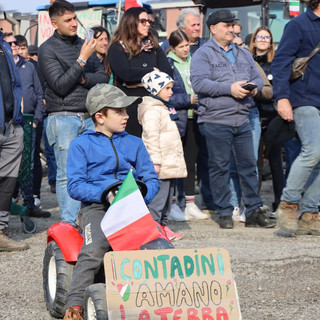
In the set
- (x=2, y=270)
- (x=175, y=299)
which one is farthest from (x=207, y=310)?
(x=2, y=270)

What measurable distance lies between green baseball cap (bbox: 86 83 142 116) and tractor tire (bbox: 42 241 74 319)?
0.89 meters

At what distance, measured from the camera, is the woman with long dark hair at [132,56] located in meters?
6.95

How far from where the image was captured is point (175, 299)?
386 cm

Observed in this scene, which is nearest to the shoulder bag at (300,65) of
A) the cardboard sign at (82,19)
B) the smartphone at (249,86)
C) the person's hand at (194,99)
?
the smartphone at (249,86)

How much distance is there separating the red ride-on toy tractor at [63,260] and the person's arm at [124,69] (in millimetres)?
2387

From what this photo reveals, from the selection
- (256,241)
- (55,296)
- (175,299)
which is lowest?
(256,241)

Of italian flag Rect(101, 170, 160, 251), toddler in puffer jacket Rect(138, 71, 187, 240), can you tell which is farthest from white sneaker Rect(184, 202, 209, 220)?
italian flag Rect(101, 170, 160, 251)

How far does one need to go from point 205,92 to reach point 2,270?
2742 millimetres

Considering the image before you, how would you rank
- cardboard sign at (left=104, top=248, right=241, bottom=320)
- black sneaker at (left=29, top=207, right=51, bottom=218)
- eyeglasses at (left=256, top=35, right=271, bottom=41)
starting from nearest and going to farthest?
cardboard sign at (left=104, top=248, right=241, bottom=320), eyeglasses at (left=256, top=35, right=271, bottom=41), black sneaker at (left=29, top=207, right=51, bottom=218)

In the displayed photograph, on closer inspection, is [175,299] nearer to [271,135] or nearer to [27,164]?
[271,135]

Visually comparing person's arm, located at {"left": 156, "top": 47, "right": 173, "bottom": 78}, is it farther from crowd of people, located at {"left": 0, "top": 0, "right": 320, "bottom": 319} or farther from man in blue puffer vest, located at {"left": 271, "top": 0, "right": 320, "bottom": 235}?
man in blue puffer vest, located at {"left": 271, "top": 0, "right": 320, "bottom": 235}

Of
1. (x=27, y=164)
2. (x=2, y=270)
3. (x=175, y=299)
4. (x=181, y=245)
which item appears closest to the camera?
(x=175, y=299)

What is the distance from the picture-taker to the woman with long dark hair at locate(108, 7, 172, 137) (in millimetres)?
6953

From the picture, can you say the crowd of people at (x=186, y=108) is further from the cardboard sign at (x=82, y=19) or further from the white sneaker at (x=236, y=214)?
the cardboard sign at (x=82, y=19)
